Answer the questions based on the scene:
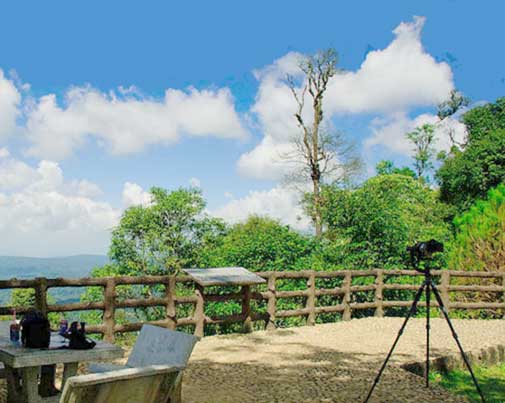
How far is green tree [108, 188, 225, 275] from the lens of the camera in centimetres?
2028

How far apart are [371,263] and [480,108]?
14823mm

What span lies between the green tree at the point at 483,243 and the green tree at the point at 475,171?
777cm

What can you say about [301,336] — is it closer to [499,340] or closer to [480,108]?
[499,340]

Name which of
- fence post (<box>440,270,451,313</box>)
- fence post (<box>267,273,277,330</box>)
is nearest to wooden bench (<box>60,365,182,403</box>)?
A: fence post (<box>267,273,277,330</box>)

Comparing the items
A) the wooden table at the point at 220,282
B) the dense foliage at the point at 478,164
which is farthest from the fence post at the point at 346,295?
the dense foliage at the point at 478,164

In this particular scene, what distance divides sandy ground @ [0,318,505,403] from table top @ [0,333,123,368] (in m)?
1.68

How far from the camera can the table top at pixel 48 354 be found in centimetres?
377

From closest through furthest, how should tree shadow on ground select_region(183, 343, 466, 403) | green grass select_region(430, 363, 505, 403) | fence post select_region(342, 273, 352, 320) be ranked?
Result: tree shadow on ground select_region(183, 343, 466, 403) → green grass select_region(430, 363, 505, 403) → fence post select_region(342, 273, 352, 320)

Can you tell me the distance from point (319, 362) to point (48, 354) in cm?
435

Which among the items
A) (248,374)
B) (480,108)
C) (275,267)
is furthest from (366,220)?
(480,108)

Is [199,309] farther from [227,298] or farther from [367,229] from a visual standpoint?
[367,229]

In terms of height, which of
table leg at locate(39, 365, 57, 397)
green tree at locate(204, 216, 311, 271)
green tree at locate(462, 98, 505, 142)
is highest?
green tree at locate(462, 98, 505, 142)

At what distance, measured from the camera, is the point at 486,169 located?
22.0 m

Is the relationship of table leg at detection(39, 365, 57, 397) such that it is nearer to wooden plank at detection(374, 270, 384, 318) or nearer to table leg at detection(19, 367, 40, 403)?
table leg at detection(19, 367, 40, 403)
